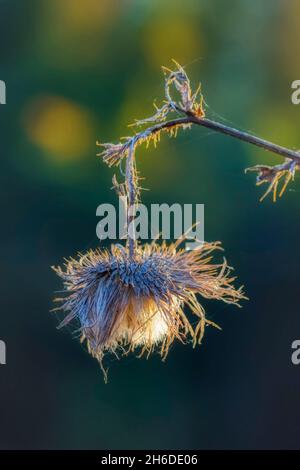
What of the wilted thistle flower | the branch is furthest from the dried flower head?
the wilted thistle flower

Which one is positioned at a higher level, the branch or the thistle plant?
the branch

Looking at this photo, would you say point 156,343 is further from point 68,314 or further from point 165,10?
point 165,10

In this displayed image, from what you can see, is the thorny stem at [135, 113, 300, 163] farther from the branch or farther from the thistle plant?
the thistle plant

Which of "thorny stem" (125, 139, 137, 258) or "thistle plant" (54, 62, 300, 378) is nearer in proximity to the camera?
"thorny stem" (125, 139, 137, 258)

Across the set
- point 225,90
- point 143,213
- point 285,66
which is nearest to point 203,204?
point 225,90

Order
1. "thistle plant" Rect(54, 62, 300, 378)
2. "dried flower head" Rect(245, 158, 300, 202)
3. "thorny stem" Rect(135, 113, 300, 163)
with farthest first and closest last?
1. "thistle plant" Rect(54, 62, 300, 378)
2. "dried flower head" Rect(245, 158, 300, 202)
3. "thorny stem" Rect(135, 113, 300, 163)

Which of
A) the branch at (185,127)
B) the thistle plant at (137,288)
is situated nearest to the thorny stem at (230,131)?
the branch at (185,127)

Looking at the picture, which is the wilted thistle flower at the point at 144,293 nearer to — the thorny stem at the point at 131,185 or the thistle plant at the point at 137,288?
the thistle plant at the point at 137,288

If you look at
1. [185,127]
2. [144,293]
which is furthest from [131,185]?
[144,293]

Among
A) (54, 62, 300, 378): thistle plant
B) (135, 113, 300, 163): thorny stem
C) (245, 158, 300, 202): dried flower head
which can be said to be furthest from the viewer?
(54, 62, 300, 378): thistle plant
